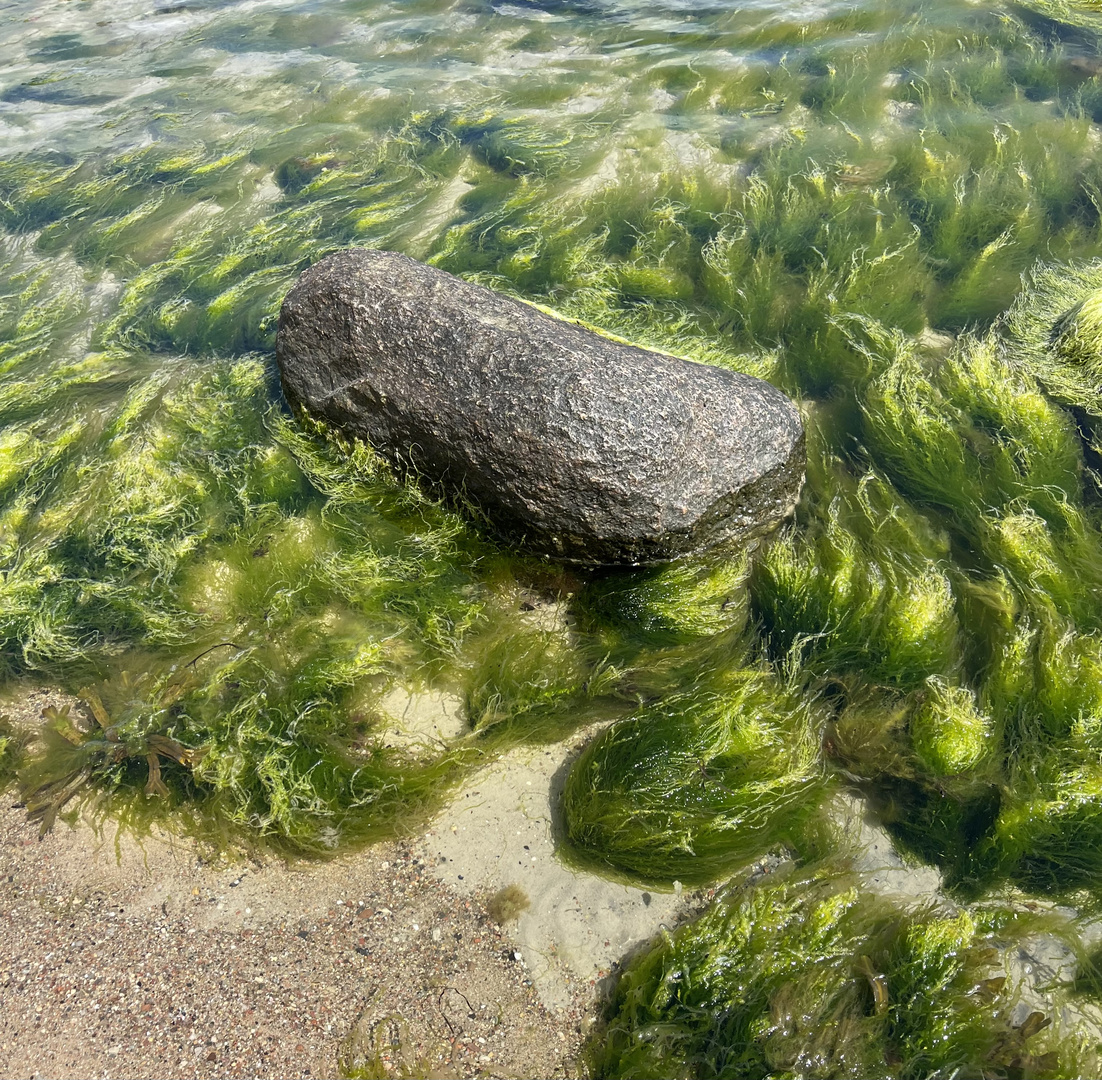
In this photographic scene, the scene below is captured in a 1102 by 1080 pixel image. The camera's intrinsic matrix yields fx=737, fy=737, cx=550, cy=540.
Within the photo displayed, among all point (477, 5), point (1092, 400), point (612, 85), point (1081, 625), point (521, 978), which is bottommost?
point (521, 978)

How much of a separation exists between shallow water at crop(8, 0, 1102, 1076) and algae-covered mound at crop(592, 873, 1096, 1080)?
2 centimetres

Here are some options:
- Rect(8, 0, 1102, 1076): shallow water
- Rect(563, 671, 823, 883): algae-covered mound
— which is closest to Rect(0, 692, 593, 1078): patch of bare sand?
Rect(8, 0, 1102, 1076): shallow water

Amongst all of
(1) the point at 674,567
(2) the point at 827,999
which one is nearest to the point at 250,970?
(2) the point at 827,999

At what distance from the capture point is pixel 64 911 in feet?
7.68

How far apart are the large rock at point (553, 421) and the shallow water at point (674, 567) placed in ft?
0.71

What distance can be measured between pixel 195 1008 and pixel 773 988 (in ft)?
5.41

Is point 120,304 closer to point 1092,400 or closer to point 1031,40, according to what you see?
point 1092,400

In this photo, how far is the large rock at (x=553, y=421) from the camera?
8.95 ft

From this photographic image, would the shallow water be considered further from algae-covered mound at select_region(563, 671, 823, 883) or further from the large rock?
the large rock

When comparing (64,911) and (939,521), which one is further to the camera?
(939,521)

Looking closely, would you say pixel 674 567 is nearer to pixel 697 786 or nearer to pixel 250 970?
pixel 697 786

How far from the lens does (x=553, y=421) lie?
8.94 feet

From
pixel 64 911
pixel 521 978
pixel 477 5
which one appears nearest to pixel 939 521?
pixel 521 978

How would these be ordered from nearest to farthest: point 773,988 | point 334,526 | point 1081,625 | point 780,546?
point 773,988 < point 1081,625 < point 780,546 < point 334,526
